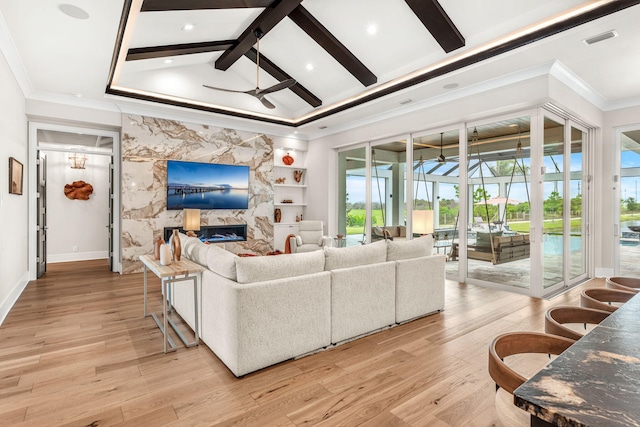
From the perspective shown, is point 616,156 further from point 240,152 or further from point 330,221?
point 240,152

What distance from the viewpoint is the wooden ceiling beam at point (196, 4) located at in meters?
3.84

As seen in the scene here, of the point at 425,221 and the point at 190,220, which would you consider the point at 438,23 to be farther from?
the point at 190,220

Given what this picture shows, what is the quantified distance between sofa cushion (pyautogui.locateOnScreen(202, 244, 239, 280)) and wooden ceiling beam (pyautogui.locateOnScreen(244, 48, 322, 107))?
4.30 metres

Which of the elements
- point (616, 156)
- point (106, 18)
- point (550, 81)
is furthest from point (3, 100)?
point (616, 156)

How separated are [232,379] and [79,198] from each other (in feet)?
23.8

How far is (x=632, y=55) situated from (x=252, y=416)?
5.51 metres

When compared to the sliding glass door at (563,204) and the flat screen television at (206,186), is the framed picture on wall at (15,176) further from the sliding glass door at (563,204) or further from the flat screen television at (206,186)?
the sliding glass door at (563,204)

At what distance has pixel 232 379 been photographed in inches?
94.3

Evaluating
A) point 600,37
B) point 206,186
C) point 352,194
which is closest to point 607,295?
point 600,37

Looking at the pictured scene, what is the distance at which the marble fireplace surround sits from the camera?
6031 mm

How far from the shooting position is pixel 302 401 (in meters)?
2.13

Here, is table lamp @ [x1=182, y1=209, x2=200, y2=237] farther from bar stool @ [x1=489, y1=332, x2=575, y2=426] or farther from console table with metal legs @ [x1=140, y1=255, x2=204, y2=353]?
bar stool @ [x1=489, y1=332, x2=575, y2=426]

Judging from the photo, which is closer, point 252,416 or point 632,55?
point 252,416

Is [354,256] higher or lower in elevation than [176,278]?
higher
